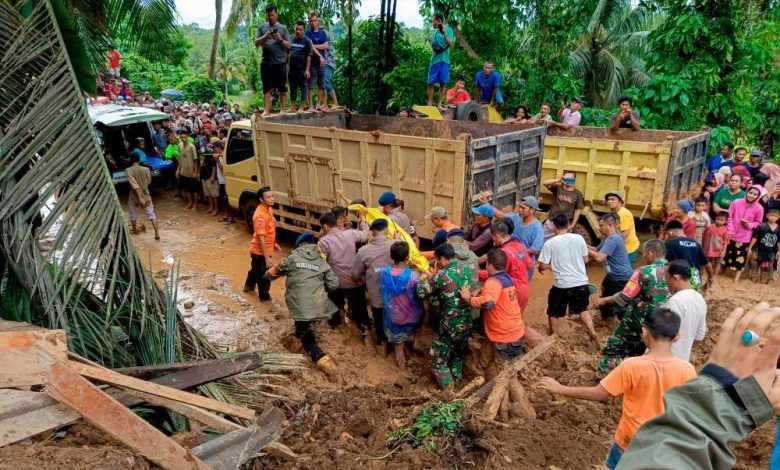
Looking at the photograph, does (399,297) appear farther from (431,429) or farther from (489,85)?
(489,85)

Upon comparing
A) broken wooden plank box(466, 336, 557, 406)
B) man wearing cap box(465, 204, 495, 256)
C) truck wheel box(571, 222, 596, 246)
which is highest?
man wearing cap box(465, 204, 495, 256)

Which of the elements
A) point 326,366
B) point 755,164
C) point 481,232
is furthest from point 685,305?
point 755,164

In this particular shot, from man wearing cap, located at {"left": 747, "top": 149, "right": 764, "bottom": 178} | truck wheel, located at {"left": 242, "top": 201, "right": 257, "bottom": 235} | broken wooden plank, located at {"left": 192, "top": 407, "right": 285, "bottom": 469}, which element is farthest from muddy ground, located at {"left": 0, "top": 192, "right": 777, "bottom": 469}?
man wearing cap, located at {"left": 747, "top": 149, "right": 764, "bottom": 178}

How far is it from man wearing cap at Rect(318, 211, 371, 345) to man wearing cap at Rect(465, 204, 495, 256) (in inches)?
47.9

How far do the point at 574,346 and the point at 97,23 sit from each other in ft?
17.2

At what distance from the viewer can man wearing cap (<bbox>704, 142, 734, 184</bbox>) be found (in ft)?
28.2

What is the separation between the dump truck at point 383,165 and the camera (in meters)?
6.28

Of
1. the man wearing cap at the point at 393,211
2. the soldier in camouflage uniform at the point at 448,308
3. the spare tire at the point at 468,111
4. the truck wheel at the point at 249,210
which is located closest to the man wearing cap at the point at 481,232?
the man wearing cap at the point at 393,211

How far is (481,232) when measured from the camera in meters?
6.05

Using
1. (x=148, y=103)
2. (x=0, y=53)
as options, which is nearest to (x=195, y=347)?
(x=0, y=53)

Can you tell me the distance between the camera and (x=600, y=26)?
51.0 feet

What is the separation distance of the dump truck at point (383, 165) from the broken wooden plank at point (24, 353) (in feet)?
15.2

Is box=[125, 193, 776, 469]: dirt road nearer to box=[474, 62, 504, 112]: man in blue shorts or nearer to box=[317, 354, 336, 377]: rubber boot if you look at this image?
box=[317, 354, 336, 377]: rubber boot

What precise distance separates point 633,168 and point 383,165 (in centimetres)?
346
